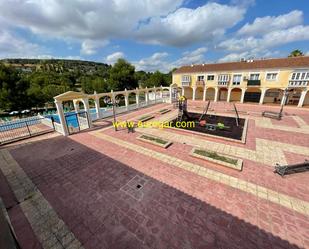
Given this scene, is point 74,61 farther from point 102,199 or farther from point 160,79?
point 102,199

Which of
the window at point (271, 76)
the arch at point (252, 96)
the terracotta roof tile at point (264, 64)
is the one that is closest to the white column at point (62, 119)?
the terracotta roof tile at point (264, 64)

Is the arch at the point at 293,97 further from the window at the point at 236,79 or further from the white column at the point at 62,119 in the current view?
the white column at the point at 62,119

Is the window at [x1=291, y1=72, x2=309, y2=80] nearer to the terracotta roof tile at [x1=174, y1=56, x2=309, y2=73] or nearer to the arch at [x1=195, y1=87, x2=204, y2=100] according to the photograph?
the terracotta roof tile at [x1=174, y1=56, x2=309, y2=73]

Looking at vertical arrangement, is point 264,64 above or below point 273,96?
above

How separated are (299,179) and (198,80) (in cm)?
2503

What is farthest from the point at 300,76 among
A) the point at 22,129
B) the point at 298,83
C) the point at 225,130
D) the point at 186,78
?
the point at 22,129

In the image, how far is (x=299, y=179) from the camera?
6461mm

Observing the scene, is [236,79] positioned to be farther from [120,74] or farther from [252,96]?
[120,74]

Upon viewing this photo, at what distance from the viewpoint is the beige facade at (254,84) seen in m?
20.4

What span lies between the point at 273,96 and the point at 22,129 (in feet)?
120

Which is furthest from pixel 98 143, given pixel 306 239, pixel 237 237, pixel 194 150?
pixel 306 239

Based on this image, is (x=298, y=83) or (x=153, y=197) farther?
(x=298, y=83)

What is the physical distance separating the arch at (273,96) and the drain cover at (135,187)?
2946 cm

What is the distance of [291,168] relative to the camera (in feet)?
22.4
